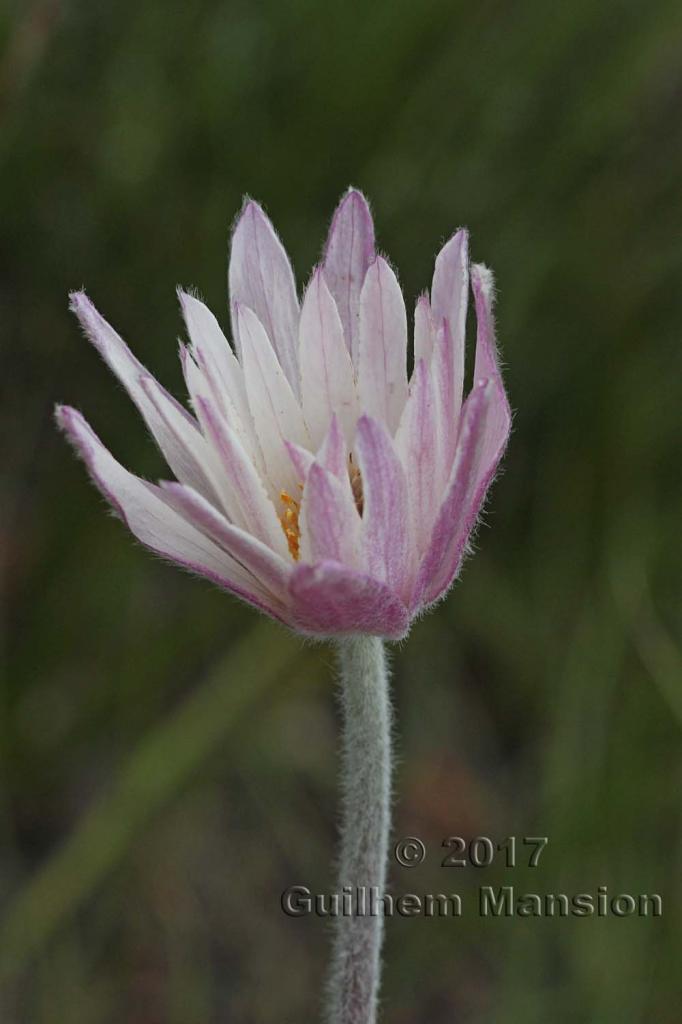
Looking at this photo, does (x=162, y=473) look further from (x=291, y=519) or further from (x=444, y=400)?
(x=444, y=400)

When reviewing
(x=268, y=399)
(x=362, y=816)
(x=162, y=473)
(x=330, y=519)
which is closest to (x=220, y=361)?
(x=268, y=399)

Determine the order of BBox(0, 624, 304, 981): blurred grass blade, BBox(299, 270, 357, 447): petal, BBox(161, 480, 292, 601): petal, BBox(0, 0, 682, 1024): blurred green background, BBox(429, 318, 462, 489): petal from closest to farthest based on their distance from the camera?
BBox(161, 480, 292, 601): petal
BBox(429, 318, 462, 489): petal
BBox(299, 270, 357, 447): petal
BBox(0, 624, 304, 981): blurred grass blade
BBox(0, 0, 682, 1024): blurred green background

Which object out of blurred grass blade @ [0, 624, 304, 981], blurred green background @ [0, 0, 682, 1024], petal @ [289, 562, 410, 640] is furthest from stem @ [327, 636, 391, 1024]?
blurred green background @ [0, 0, 682, 1024]

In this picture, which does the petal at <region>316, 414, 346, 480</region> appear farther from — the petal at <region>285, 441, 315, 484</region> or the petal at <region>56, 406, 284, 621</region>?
the petal at <region>56, 406, 284, 621</region>

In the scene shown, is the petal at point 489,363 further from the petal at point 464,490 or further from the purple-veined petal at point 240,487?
the purple-veined petal at point 240,487

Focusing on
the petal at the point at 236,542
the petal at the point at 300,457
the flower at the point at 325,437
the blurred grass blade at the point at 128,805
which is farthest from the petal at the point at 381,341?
the blurred grass blade at the point at 128,805
